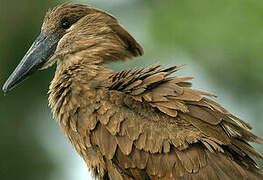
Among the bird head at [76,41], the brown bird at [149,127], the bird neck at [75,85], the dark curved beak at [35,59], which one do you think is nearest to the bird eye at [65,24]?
the bird head at [76,41]

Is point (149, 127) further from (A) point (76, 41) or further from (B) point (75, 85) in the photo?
(A) point (76, 41)

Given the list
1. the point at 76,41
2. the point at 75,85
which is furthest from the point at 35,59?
the point at 75,85

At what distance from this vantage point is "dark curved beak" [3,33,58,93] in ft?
26.0

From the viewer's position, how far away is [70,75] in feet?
24.8

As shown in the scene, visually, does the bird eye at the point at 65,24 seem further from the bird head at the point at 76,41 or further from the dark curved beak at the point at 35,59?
the dark curved beak at the point at 35,59

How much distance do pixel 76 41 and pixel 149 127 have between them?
153 centimetres

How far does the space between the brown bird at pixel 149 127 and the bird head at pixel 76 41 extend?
36cm

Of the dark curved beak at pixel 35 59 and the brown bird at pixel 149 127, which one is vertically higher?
the brown bird at pixel 149 127

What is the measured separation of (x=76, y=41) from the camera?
798cm

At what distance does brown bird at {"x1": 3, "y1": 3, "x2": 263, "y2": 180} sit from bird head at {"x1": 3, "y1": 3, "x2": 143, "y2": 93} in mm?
359

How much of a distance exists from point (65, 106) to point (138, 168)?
91 centimetres

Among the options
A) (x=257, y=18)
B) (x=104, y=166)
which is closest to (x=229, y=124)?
(x=104, y=166)

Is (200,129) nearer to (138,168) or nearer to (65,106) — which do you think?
(138,168)

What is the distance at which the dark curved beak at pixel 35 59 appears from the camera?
7.93m
